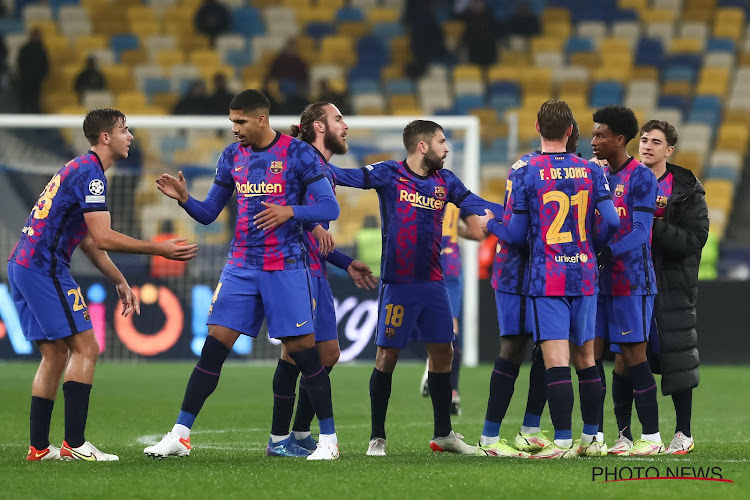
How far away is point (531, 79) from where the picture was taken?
1966cm

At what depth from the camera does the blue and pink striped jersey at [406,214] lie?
672 cm

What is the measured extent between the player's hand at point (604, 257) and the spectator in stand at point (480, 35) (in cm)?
1363

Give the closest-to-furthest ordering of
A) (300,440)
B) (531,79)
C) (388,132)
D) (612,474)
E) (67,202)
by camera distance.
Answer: (612,474), (67,202), (300,440), (388,132), (531,79)

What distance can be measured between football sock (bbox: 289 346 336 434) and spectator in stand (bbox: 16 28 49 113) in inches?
530

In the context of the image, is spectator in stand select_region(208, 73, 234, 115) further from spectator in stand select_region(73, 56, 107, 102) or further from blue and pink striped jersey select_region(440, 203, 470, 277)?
blue and pink striped jersey select_region(440, 203, 470, 277)

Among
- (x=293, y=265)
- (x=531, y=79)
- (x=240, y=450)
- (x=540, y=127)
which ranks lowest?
(x=240, y=450)

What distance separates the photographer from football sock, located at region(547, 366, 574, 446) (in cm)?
630

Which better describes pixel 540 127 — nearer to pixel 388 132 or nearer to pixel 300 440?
pixel 300 440

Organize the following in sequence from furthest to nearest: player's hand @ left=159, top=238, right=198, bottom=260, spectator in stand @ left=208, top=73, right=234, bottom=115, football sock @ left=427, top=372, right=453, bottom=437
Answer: spectator in stand @ left=208, top=73, right=234, bottom=115
football sock @ left=427, top=372, right=453, bottom=437
player's hand @ left=159, top=238, right=198, bottom=260

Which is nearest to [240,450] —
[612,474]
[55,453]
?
[55,453]

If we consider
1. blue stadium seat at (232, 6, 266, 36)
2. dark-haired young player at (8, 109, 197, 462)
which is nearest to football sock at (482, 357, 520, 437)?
dark-haired young player at (8, 109, 197, 462)

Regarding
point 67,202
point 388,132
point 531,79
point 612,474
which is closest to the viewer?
point 612,474

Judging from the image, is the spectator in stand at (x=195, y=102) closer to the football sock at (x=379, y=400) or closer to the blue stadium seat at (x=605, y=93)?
the blue stadium seat at (x=605, y=93)

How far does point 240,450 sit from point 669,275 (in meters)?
2.64
